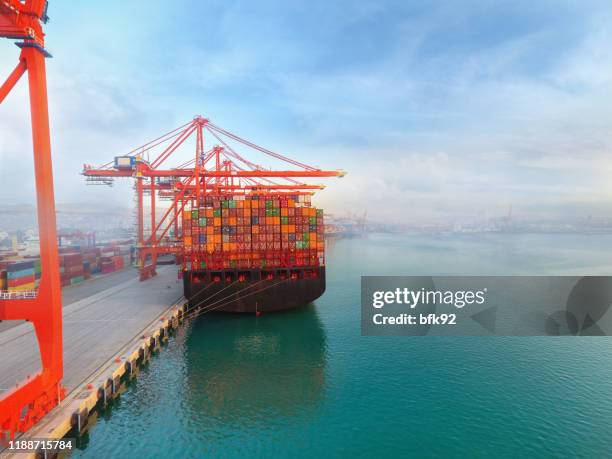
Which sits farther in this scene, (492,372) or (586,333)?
(586,333)

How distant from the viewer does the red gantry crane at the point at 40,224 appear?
15805 millimetres

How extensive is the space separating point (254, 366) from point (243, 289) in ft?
42.1

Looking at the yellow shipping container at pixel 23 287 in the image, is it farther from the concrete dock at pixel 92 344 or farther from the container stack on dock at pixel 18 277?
the concrete dock at pixel 92 344

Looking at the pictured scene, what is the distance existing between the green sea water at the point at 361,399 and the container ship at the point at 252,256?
5228 mm

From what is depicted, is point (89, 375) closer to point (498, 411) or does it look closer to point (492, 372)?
point (498, 411)

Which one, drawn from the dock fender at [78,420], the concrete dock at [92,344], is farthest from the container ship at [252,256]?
the dock fender at [78,420]

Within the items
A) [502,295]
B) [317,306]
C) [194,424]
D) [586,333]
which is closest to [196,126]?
Result: [317,306]

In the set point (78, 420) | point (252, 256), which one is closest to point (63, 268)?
point (252, 256)

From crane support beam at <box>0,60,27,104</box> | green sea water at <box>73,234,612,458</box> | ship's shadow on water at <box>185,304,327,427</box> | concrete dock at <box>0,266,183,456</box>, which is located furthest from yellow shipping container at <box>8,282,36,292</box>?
crane support beam at <box>0,60,27,104</box>

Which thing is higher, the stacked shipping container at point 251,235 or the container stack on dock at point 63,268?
the stacked shipping container at point 251,235

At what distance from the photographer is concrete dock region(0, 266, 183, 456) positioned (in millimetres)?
17938

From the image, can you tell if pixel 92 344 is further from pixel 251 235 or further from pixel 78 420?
pixel 251 235

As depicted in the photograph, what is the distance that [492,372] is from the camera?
24797mm

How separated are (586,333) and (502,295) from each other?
14874mm
